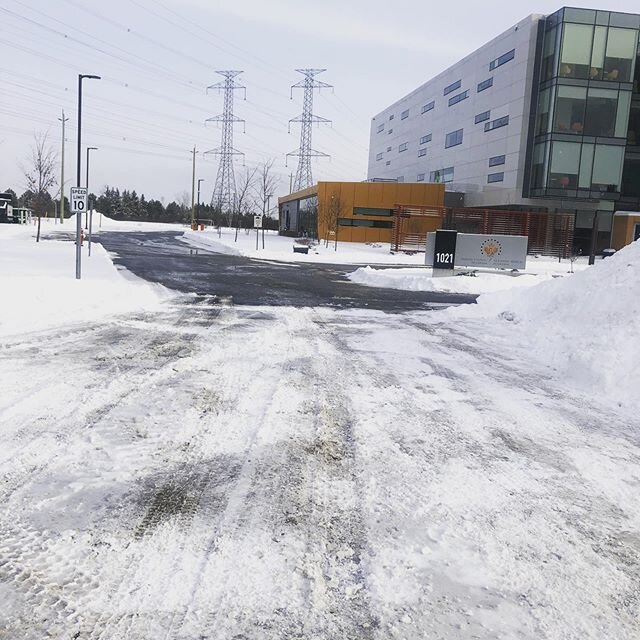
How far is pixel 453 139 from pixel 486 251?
127 feet

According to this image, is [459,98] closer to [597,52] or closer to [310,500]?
[597,52]

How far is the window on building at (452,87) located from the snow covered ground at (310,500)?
5659 centimetres

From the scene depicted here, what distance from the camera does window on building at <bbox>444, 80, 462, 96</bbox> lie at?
5854cm

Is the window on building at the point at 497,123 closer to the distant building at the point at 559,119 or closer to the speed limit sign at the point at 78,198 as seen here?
the distant building at the point at 559,119

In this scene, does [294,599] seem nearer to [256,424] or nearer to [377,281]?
[256,424]

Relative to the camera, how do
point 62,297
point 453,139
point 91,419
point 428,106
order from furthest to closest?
point 428,106 → point 453,139 → point 62,297 → point 91,419

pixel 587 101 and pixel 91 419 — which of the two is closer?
pixel 91 419

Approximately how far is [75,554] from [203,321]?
8.02m

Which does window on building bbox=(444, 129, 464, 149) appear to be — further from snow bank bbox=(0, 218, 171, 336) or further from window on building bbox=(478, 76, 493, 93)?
snow bank bbox=(0, 218, 171, 336)

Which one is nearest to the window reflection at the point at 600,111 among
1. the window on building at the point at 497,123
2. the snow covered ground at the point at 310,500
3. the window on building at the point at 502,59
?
the window on building at the point at 497,123

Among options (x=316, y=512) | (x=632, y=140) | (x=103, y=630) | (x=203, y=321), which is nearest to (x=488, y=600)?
(x=316, y=512)

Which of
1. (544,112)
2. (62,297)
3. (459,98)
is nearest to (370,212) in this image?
(459,98)

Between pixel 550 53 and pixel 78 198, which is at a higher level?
pixel 550 53

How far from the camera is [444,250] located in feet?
73.3
